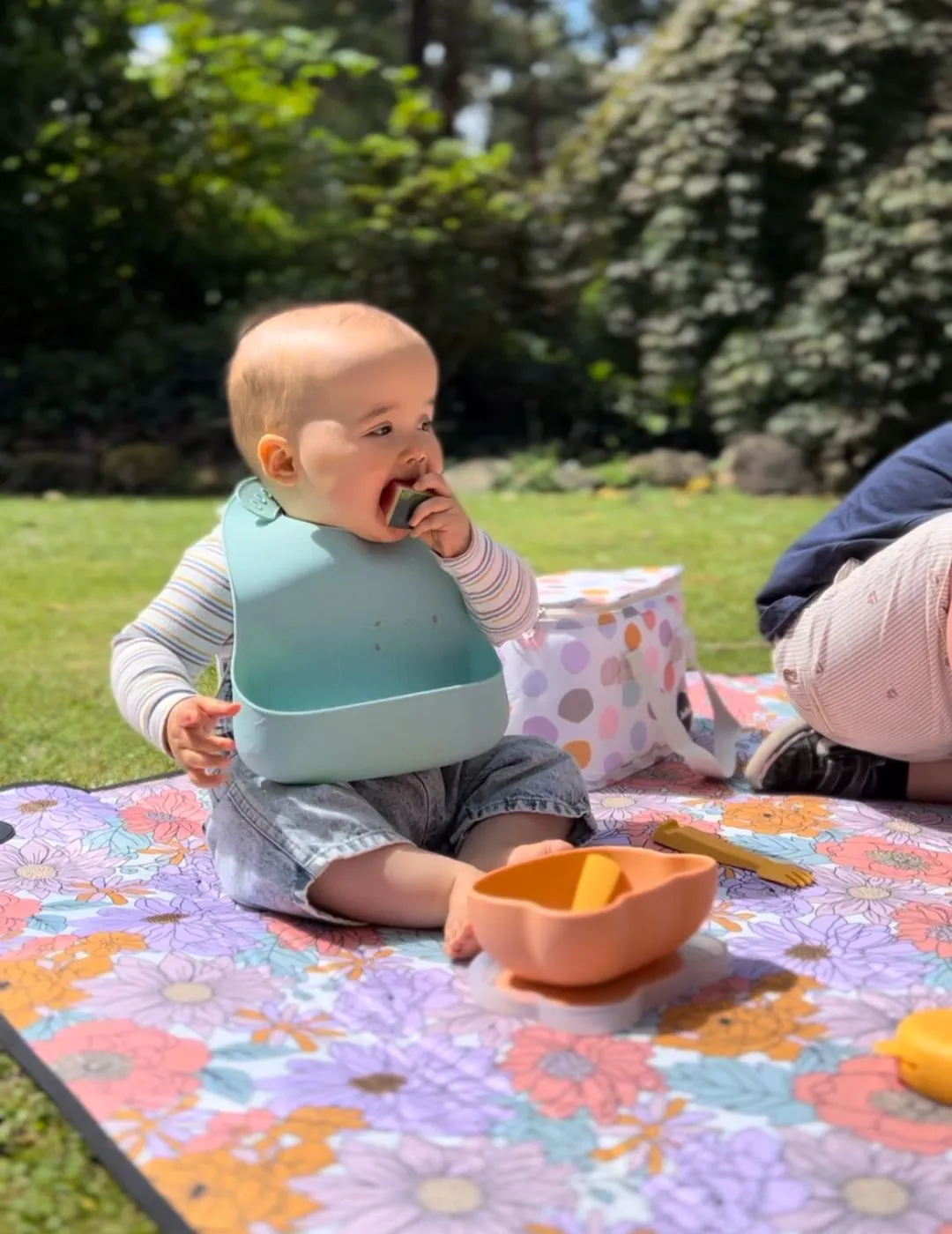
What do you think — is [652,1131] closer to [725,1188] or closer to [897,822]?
[725,1188]

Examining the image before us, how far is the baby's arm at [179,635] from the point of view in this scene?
1870 mm

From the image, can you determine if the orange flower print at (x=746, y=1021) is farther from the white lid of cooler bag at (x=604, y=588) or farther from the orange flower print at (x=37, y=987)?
the white lid of cooler bag at (x=604, y=588)

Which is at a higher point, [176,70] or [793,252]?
[176,70]

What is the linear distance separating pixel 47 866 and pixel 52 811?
0.86 feet

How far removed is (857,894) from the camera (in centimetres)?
191

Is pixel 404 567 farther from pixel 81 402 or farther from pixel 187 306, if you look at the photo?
pixel 187 306

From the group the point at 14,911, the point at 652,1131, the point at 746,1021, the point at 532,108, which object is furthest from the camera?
the point at 532,108

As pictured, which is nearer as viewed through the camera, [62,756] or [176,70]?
[62,756]

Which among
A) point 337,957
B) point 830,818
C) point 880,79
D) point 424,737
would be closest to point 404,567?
point 424,737

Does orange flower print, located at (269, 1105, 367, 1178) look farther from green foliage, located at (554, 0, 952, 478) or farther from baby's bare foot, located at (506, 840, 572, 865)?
green foliage, located at (554, 0, 952, 478)

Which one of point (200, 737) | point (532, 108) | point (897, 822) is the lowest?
point (897, 822)

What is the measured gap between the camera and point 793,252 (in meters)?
9.48

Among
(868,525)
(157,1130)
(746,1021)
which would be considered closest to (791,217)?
(868,525)

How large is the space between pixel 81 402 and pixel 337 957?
27.0 feet
